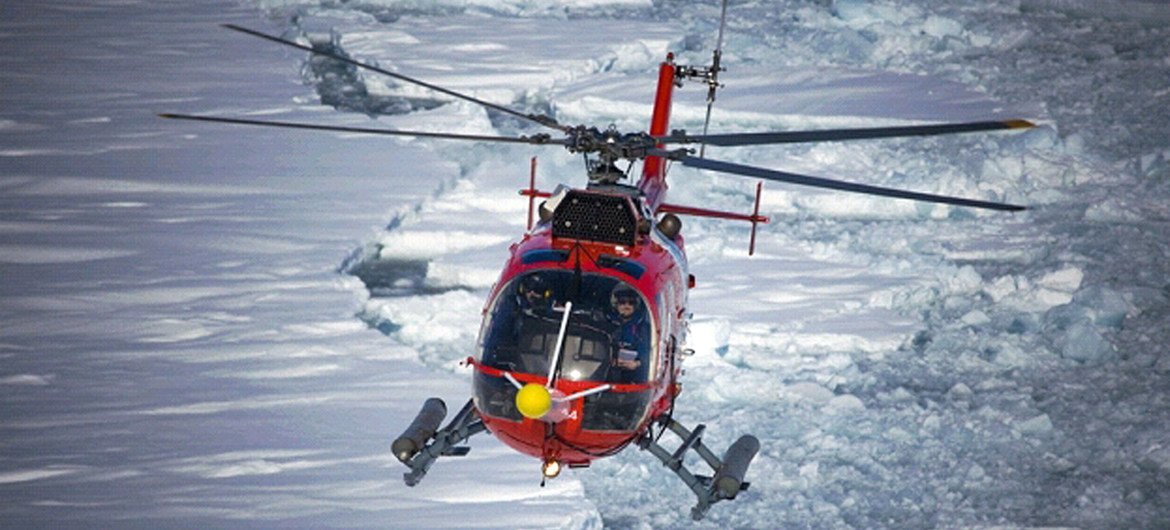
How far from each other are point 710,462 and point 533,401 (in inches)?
79.8

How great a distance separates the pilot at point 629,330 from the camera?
289 inches

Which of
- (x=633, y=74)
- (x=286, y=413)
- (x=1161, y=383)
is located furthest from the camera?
(x=633, y=74)

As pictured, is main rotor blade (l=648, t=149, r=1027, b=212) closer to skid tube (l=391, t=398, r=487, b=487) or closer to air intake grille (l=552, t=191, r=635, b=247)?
air intake grille (l=552, t=191, r=635, b=247)

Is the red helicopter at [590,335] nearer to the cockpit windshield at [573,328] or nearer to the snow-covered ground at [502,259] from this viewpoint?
the cockpit windshield at [573,328]

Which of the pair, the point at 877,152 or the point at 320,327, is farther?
the point at 877,152

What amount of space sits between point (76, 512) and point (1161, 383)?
7.97m

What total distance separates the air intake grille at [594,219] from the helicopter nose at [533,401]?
1.29 m

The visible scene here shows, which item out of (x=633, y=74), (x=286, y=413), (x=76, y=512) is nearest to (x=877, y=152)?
(x=633, y=74)

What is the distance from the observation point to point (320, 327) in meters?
11.1

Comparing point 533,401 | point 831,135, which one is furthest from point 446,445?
point 831,135

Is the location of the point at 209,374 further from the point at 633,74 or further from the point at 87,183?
the point at 633,74

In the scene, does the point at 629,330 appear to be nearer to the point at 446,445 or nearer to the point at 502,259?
the point at 446,445

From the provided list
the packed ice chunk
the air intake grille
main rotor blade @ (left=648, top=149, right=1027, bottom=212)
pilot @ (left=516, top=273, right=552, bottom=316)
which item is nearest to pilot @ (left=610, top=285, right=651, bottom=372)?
pilot @ (left=516, top=273, right=552, bottom=316)

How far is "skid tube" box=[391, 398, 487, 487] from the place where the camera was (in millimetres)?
8025
